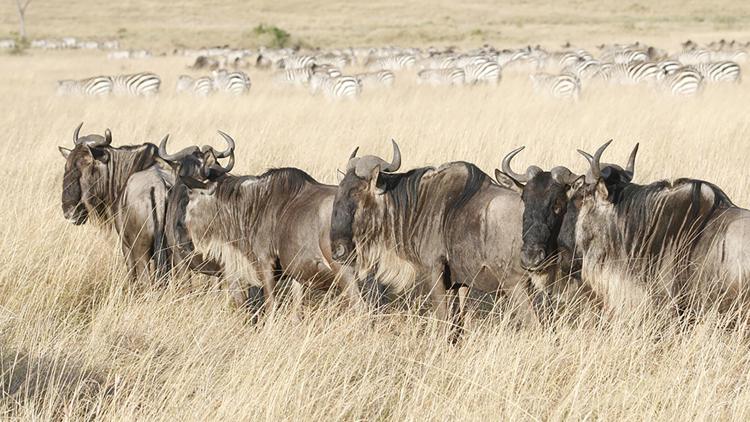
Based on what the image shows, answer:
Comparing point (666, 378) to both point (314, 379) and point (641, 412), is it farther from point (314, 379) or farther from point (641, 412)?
point (314, 379)

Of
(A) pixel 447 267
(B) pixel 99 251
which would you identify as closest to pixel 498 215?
(A) pixel 447 267

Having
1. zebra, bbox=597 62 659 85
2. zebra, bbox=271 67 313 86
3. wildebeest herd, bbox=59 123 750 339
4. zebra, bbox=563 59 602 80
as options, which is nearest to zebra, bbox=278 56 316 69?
zebra, bbox=271 67 313 86

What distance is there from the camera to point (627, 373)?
4.27 meters

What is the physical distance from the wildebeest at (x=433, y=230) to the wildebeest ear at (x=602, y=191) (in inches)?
16.9

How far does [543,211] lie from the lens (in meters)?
4.64

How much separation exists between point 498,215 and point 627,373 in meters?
1.16

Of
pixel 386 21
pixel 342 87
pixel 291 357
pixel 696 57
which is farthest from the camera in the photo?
Result: pixel 386 21

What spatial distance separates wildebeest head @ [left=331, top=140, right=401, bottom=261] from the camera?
504 centimetres

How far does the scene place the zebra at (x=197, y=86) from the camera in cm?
1994

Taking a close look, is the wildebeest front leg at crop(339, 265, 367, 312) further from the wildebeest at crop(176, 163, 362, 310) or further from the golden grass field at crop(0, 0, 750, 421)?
the golden grass field at crop(0, 0, 750, 421)

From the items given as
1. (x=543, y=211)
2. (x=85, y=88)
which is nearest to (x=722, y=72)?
(x=85, y=88)

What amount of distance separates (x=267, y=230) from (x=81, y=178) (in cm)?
173

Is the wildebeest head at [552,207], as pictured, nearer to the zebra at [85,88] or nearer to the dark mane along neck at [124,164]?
the dark mane along neck at [124,164]

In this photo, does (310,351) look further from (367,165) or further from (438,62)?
(438,62)
